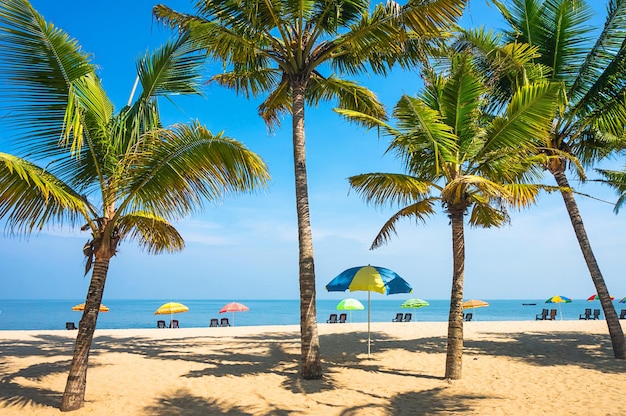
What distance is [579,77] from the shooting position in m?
11.3

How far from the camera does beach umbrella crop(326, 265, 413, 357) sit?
33.4 feet

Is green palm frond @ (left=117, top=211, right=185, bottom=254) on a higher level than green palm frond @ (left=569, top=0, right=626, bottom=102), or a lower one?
lower

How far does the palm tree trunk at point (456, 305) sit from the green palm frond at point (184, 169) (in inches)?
162

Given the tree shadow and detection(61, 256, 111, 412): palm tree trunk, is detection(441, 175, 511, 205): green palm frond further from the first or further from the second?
detection(61, 256, 111, 412): palm tree trunk

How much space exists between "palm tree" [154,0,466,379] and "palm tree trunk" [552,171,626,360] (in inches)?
220

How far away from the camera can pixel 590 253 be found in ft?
35.8

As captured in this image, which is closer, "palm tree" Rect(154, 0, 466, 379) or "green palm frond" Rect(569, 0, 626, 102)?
"palm tree" Rect(154, 0, 466, 379)

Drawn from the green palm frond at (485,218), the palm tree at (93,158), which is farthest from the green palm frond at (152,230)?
the green palm frond at (485,218)

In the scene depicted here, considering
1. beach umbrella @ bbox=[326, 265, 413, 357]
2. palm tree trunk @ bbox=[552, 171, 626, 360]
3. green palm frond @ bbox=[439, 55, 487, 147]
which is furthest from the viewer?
palm tree trunk @ bbox=[552, 171, 626, 360]

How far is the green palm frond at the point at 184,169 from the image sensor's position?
6453 millimetres

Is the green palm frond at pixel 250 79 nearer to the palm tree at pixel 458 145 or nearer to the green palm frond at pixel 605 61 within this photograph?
the palm tree at pixel 458 145

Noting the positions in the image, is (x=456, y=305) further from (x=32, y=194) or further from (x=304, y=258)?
(x=32, y=194)

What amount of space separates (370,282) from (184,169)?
5485 mm

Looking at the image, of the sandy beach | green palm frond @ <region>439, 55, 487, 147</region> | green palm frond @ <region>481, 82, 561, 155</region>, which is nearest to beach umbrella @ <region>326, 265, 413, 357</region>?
the sandy beach
